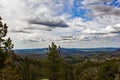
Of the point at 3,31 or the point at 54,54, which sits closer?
the point at 3,31

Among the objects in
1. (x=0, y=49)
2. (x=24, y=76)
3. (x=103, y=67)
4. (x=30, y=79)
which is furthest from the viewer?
(x=30, y=79)

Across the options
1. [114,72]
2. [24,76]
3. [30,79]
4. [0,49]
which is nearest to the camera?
[0,49]

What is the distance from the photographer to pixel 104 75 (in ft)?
184

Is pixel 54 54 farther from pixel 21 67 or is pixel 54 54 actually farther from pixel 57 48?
pixel 21 67

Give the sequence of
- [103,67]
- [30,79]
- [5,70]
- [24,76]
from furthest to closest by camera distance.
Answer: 1. [30,79]
2. [24,76]
3. [103,67]
4. [5,70]

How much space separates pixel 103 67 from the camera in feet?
181

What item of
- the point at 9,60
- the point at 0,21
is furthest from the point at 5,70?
the point at 0,21

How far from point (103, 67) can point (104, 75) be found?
6.98ft

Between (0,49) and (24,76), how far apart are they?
161 ft

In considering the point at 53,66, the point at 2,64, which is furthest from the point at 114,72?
the point at 2,64

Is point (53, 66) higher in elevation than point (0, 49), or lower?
lower

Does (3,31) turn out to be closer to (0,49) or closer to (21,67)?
(0,49)

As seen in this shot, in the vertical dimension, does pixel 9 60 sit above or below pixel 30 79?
above

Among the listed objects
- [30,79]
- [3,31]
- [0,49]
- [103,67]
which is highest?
[3,31]
